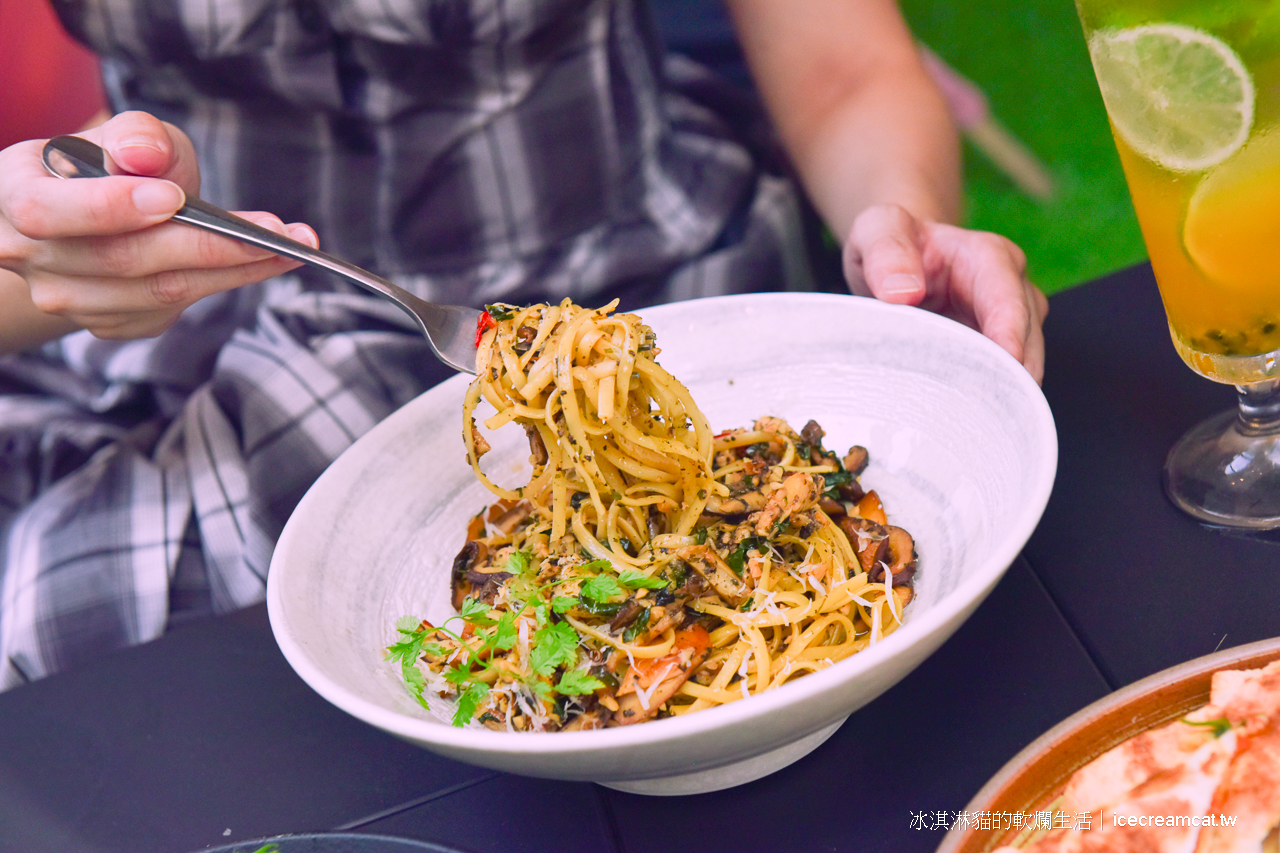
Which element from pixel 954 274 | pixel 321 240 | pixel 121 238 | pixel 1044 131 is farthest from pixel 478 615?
pixel 1044 131

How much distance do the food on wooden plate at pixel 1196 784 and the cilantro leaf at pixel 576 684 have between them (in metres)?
0.52

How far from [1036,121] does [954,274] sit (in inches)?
187

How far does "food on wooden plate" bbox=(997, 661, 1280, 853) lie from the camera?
0.86m

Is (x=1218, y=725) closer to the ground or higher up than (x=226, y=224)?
closer to the ground

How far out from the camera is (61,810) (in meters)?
1.42

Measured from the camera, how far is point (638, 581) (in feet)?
4.35

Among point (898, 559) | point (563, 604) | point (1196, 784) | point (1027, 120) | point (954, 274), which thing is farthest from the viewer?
point (1027, 120)

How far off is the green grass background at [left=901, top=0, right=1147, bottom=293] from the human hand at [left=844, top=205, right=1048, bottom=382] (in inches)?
130

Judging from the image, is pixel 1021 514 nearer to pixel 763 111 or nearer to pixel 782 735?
pixel 782 735

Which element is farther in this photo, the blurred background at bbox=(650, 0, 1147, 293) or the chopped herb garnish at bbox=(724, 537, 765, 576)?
the blurred background at bbox=(650, 0, 1147, 293)

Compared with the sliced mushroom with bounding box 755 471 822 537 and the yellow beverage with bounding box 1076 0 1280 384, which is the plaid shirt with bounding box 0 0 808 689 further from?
the yellow beverage with bounding box 1076 0 1280 384

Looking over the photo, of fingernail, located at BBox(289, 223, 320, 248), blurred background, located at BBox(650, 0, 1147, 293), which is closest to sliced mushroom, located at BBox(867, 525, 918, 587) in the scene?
fingernail, located at BBox(289, 223, 320, 248)

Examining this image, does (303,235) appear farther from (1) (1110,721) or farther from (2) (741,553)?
(1) (1110,721)

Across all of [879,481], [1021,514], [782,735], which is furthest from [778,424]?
[782,735]
